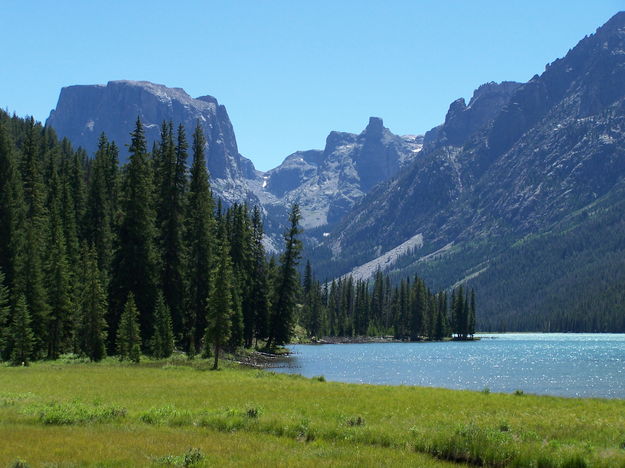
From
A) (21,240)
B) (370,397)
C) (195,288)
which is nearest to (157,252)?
(195,288)

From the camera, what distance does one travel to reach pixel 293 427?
72.9ft

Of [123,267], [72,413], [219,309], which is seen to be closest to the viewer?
[72,413]

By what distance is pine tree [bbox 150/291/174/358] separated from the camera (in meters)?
57.8

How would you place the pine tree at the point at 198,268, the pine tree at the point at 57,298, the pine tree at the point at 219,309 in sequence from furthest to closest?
the pine tree at the point at 198,268, the pine tree at the point at 57,298, the pine tree at the point at 219,309

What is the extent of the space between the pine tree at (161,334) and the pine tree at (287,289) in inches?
1348

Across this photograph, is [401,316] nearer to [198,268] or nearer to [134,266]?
[198,268]

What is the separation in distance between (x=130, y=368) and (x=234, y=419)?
27.0 meters

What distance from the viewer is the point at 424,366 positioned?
75.8 m

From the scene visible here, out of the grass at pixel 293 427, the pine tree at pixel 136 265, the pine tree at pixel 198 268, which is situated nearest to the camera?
the grass at pixel 293 427

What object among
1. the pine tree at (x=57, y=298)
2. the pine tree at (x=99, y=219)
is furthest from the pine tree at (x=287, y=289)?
the pine tree at (x=57, y=298)

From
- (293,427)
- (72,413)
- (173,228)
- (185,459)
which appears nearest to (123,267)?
(173,228)

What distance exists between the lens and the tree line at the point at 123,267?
56.5m

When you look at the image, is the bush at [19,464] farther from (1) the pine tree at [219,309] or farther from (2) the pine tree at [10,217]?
(2) the pine tree at [10,217]

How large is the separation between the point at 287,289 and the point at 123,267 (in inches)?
1414
